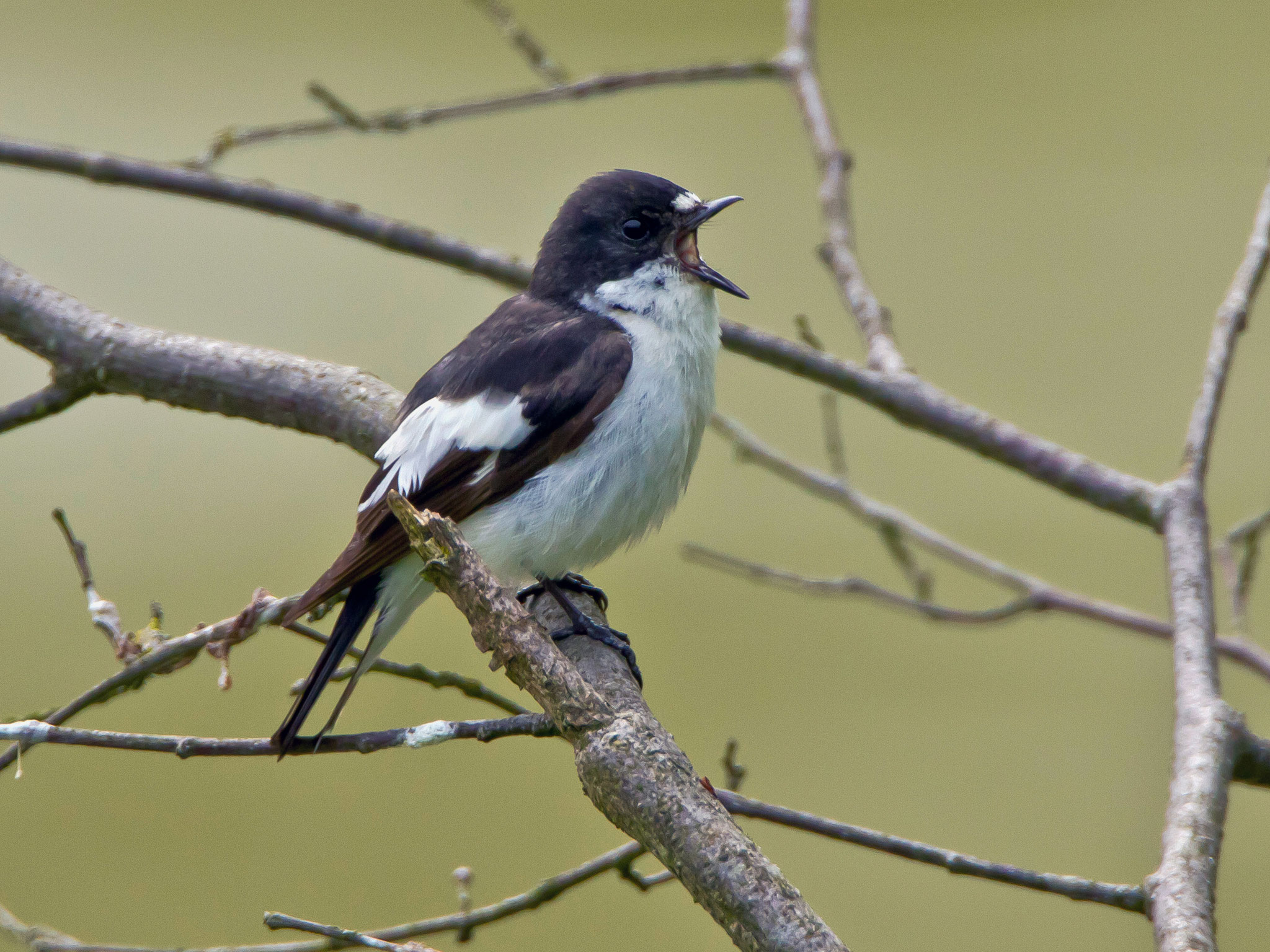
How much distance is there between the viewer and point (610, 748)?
2.77ft

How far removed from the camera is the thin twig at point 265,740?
91cm

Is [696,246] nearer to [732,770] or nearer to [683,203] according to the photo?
[683,203]

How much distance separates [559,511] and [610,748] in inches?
22.4

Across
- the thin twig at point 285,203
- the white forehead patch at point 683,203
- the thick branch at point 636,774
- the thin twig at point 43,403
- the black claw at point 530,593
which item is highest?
the white forehead patch at point 683,203

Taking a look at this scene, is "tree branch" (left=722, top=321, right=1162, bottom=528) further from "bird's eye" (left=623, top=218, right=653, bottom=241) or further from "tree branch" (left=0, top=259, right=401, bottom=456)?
"tree branch" (left=0, top=259, right=401, bottom=456)

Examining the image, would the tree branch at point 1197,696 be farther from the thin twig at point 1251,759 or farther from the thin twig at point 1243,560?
the thin twig at point 1243,560

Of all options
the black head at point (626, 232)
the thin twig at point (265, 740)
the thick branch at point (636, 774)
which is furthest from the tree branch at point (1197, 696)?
the black head at point (626, 232)

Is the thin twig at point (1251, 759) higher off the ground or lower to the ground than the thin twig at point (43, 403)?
lower

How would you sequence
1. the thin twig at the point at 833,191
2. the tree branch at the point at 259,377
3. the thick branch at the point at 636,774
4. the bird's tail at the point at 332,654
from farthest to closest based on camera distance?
the thin twig at the point at 833,191, the tree branch at the point at 259,377, the bird's tail at the point at 332,654, the thick branch at the point at 636,774

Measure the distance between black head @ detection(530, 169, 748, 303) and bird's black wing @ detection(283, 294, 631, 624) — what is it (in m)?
0.17

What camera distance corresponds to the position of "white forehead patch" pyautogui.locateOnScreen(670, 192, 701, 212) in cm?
158

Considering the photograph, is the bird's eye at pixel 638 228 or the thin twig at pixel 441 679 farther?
the bird's eye at pixel 638 228

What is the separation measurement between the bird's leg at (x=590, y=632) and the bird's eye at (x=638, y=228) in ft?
1.76

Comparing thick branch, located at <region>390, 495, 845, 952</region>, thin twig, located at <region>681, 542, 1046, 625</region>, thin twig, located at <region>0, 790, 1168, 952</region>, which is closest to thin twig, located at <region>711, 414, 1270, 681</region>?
thin twig, located at <region>681, 542, 1046, 625</region>
